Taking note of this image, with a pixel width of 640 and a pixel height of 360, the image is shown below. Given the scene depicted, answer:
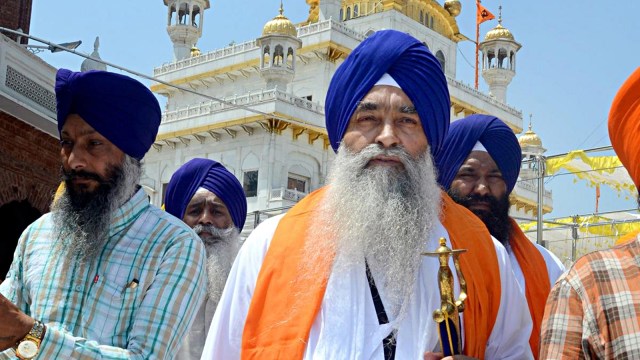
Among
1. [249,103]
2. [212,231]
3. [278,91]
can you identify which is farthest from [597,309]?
[249,103]

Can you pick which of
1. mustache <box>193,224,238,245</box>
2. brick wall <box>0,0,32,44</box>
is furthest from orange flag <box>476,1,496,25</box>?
mustache <box>193,224,238,245</box>

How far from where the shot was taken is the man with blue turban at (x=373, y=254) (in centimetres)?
226

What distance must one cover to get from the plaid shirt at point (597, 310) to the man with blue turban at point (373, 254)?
0.45 meters

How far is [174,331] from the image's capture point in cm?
249

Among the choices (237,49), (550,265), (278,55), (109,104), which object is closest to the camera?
(109,104)

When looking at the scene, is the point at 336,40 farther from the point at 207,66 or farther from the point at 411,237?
the point at 411,237

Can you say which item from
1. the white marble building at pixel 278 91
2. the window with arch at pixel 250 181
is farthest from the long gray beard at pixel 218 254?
the window with arch at pixel 250 181

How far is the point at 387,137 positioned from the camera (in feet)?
8.30

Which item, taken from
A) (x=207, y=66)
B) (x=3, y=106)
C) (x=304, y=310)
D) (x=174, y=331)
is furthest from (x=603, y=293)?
(x=207, y=66)

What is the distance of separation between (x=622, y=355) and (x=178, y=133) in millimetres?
30597

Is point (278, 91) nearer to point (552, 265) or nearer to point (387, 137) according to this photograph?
point (552, 265)

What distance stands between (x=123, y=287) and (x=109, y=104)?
2.01 ft

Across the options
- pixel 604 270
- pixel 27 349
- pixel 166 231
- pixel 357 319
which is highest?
pixel 166 231

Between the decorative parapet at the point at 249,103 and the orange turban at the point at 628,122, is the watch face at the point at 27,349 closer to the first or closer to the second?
the orange turban at the point at 628,122
